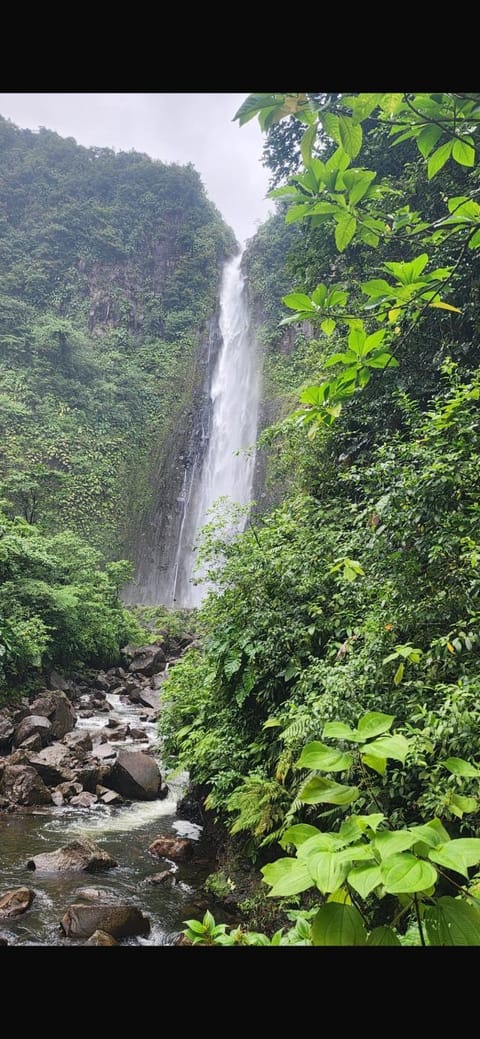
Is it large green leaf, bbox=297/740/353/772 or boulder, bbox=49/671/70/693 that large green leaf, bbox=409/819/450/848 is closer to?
large green leaf, bbox=297/740/353/772

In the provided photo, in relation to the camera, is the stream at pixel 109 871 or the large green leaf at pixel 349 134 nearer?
the large green leaf at pixel 349 134

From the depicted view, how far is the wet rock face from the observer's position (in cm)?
506

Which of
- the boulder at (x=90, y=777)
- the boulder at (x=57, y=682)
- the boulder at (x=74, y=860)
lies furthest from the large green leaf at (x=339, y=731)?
the boulder at (x=57, y=682)

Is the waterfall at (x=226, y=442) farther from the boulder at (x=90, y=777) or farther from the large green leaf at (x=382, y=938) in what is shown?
the large green leaf at (x=382, y=938)

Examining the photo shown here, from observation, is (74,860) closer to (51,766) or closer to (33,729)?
(51,766)

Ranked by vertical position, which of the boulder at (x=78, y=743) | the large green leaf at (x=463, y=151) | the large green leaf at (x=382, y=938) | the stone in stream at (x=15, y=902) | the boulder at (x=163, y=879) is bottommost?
the boulder at (x=78, y=743)

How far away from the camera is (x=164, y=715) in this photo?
6.21m

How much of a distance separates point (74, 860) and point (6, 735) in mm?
3513

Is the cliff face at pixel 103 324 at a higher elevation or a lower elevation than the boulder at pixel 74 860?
higher

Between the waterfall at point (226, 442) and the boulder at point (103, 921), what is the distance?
797 inches

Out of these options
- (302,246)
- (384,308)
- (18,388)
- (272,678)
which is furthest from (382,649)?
(18,388)

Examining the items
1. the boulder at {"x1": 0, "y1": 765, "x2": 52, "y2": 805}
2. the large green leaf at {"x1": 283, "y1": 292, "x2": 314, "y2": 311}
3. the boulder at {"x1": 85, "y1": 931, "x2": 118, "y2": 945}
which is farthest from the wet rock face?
the large green leaf at {"x1": 283, "y1": 292, "x2": 314, "y2": 311}

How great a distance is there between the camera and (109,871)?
512cm

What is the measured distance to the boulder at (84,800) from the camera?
6820 millimetres
